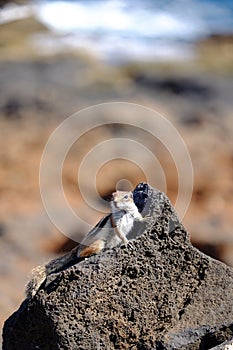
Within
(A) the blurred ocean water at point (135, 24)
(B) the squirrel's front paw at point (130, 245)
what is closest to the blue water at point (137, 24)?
(A) the blurred ocean water at point (135, 24)

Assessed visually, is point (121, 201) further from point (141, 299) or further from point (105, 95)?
point (105, 95)

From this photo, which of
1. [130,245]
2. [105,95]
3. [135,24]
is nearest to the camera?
[130,245]

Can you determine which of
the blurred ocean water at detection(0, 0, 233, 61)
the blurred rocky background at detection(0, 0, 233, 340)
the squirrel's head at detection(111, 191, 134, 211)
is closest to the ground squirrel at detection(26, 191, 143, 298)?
the squirrel's head at detection(111, 191, 134, 211)

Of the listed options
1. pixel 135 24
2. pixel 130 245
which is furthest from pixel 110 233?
pixel 135 24

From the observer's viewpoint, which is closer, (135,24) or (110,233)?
(110,233)

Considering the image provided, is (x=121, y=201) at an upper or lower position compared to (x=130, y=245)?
upper

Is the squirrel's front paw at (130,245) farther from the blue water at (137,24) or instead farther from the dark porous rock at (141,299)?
the blue water at (137,24)

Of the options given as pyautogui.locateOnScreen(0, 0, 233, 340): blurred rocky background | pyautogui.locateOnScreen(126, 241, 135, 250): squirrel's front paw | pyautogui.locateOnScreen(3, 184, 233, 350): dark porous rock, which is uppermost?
pyautogui.locateOnScreen(0, 0, 233, 340): blurred rocky background

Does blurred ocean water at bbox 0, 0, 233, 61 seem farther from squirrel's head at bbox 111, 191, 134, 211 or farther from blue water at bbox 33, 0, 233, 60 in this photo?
squirrel's head at bbox 111, 191, 134, 211
